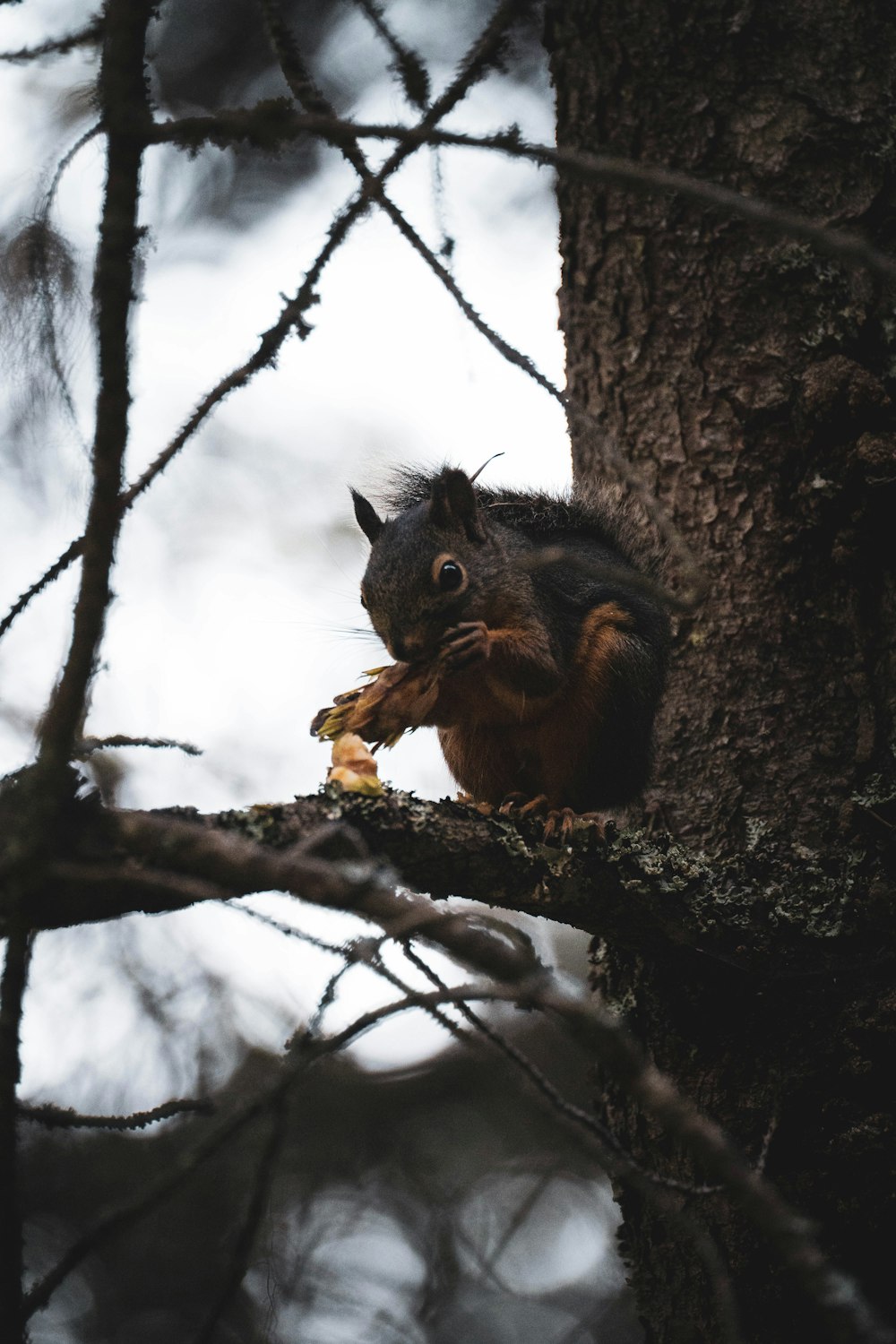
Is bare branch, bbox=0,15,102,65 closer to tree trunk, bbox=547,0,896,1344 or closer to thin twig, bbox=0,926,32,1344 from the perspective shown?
thin twig, bbox=0,926,32,1344

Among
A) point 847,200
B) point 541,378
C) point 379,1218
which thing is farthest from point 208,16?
point 379,1218

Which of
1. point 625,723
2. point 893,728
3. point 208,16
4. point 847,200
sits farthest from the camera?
point 208,16

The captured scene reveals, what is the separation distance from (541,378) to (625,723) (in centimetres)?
100

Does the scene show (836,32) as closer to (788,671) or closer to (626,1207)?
(788,671)

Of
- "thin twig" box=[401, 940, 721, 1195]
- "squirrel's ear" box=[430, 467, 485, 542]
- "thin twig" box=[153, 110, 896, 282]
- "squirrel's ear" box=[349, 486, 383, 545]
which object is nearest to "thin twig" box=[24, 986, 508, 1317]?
"thin twig" box=[401, 940, 721, 1195]

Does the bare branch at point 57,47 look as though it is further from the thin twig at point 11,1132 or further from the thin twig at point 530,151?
the thin twig at point 11,1132

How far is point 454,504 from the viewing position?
6.49 ft

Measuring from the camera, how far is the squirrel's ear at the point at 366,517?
6.84 ft

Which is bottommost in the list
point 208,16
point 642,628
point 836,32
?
point 642,628

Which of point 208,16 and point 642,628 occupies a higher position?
point 208,16

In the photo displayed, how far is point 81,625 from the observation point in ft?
2.15

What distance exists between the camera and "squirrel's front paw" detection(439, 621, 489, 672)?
65.3 inches

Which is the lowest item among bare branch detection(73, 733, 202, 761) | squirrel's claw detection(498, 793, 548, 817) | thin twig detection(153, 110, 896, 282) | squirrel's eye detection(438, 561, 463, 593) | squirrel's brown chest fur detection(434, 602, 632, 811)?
bare branch detection(73, 733, 202, 761)

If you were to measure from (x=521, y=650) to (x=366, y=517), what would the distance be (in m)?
0.50
